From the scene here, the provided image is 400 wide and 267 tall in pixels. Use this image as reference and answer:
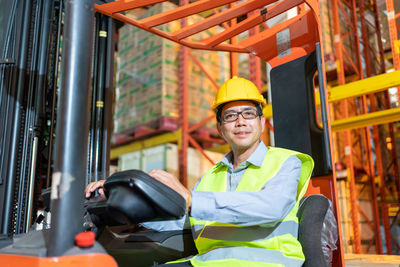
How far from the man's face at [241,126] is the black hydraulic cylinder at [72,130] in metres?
0.96

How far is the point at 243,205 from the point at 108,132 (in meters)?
1.93

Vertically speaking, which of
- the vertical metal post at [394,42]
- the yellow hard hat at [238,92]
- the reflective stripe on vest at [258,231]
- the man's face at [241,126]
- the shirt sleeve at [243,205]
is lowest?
the reflective stripe on vest at [258,231]

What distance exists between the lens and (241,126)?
5.97 feet

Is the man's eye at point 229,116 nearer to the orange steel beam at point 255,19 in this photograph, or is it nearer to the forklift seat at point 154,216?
the forklift seat at point 154,216

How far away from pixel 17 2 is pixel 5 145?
0.96m

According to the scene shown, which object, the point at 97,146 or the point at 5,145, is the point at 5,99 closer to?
the point at 5,145

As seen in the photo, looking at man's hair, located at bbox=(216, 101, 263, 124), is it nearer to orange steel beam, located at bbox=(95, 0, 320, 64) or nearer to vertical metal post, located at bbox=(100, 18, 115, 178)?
orange steel beam, located at bbox=(95, 0, 320, 64)

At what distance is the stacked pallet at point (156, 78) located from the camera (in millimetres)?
6629

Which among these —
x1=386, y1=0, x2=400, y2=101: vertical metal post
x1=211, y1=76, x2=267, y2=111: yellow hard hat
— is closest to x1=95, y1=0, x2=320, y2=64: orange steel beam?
x1=211, y1=76, x2=267, y2=111: yellow hard hat

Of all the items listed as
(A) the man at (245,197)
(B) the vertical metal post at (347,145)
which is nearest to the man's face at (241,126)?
(A) the man at (245,197)

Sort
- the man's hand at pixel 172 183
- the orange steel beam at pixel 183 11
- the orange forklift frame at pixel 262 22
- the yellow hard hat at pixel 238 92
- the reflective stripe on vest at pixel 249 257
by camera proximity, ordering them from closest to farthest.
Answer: the man's hand at pixel 172 183 → the reflective stripe on vest at pixel 249 257 → the yellow hard hat at pixel 238 92 → the orange forklift frame at pixel 262 22 → the orange steel beam at pixel 183 11

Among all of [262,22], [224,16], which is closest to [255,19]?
[262,22]

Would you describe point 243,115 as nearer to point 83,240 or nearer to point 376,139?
point 83,240

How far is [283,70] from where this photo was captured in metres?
2.25
